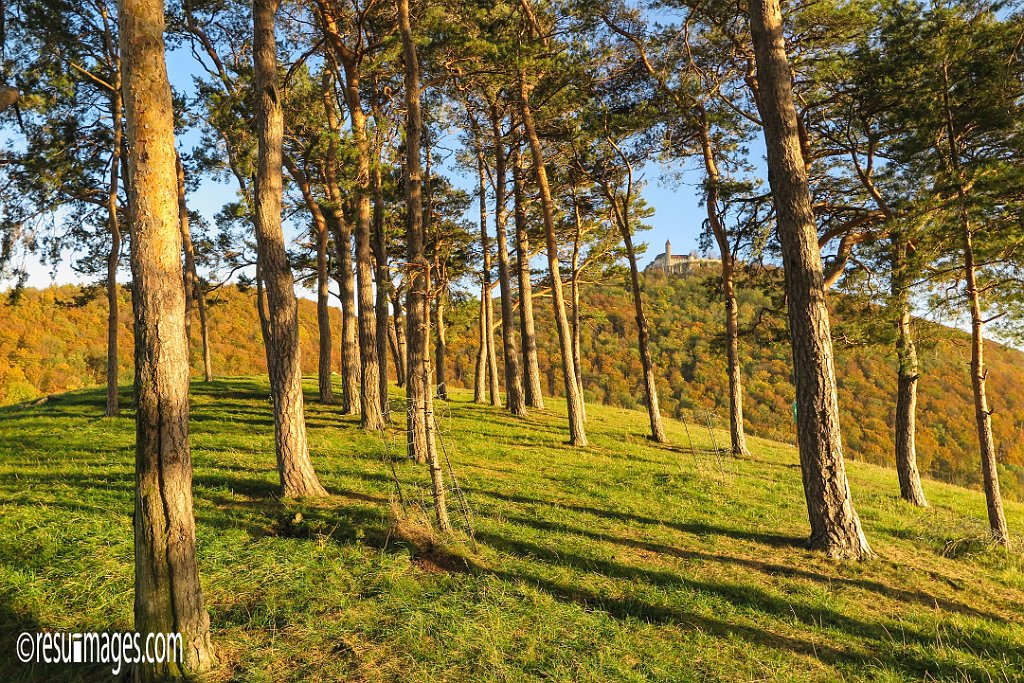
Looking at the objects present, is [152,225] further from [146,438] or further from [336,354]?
[336,354]

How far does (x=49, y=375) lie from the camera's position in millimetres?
26312

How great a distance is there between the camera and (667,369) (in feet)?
154

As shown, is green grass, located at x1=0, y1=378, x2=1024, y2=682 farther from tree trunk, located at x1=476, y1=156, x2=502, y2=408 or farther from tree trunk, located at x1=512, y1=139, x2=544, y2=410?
tree trunk, located at x1=476, y1=156, x2=502, y2=408

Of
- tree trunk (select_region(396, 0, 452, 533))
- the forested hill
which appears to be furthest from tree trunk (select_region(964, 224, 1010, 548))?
the forested hill

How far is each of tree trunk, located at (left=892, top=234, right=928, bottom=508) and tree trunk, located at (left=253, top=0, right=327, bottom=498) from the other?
398 inches

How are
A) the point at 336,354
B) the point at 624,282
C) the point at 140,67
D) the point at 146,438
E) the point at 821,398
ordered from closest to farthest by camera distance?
1. the point at 146,438
2. the point at 140,67
3. the point at 821,398
4. the point at 624,282
5. the point at 336,354

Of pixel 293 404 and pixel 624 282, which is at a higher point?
pixel 624 282

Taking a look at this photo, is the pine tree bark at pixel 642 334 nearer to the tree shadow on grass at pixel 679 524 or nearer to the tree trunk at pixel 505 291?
the tree trunk at pixel 505 291

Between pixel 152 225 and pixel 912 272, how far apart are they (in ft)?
35.2

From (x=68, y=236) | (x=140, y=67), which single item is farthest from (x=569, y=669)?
(x=68, y=236)

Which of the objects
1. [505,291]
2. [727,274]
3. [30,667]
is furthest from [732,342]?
[30,667]

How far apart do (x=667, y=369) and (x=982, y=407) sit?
39393 millimetres

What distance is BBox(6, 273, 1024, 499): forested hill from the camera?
86.3ft

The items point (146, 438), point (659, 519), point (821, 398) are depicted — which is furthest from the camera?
point (659, 519)
